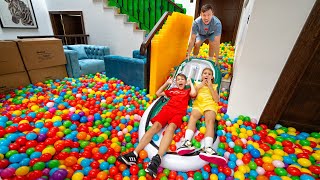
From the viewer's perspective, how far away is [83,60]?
446cm

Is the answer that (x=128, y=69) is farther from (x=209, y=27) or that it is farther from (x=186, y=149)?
(x=186, y=149)

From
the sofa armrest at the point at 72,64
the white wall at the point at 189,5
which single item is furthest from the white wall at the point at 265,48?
the white wall at the point at 189,5

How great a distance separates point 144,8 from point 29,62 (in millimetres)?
3488

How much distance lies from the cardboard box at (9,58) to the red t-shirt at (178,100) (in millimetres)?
2713

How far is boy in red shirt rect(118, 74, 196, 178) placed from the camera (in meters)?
1.53

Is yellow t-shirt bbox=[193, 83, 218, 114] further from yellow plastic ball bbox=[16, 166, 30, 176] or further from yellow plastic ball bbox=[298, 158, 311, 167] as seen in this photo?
yellow plastic ball bbox=[16, 166, 30, 176]

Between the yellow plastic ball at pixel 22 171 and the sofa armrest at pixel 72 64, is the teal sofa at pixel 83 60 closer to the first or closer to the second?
the sofa armrest at pixel 72 64

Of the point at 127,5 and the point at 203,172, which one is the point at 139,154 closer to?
the point at 203,172

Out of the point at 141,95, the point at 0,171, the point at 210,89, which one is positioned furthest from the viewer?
the point at 141,95

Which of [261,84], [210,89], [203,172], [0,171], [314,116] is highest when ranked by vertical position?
[261,84]

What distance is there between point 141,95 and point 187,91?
983 millimetres

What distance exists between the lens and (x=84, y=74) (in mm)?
4129

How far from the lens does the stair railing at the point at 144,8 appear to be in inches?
194

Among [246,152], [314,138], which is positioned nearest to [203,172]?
[246,152]
